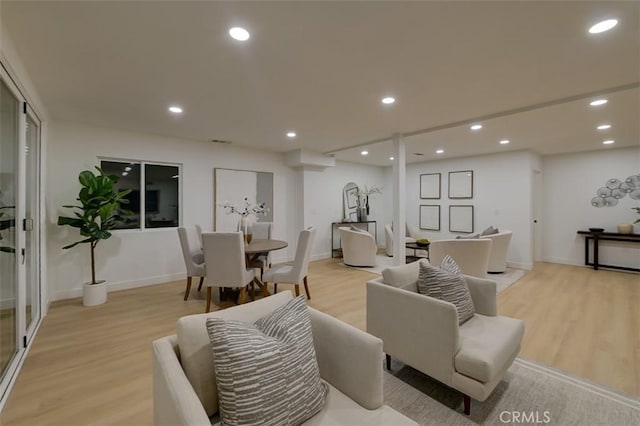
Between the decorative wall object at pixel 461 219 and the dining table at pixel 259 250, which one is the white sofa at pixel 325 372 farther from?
the decorative wall object at pixel 461 219

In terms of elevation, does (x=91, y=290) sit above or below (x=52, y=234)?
below

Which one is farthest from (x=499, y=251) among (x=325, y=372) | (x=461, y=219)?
(x=325, y=372)

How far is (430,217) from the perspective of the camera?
24.6 feet

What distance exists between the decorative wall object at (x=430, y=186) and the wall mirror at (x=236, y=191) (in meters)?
4.10

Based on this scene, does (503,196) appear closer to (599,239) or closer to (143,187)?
(599,239)

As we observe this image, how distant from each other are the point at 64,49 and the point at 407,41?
254 centimetres

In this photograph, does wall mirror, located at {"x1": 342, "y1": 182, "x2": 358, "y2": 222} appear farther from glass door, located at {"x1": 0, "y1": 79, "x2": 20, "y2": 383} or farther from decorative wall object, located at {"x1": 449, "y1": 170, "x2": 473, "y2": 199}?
glass door, located at {"x1": 0, "y1": 79, "x2": 20, "y2": 383}

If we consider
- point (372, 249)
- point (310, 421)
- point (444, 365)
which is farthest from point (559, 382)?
point (372, 249)

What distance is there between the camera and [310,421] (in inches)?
43.5

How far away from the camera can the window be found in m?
4.44

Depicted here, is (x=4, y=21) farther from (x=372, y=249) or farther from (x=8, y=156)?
(x=372, y=249)

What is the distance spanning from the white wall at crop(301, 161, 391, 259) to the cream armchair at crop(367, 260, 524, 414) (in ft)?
13.9

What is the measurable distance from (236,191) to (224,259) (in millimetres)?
2502

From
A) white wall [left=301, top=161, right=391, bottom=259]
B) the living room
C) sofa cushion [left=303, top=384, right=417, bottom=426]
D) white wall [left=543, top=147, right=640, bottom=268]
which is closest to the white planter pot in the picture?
the living room
